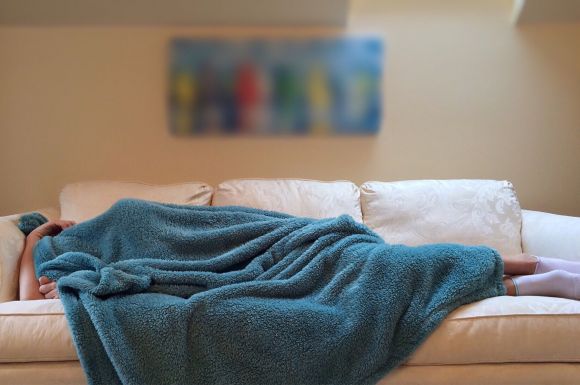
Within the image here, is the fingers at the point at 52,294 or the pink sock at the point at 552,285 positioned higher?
the pink sock at the point at 552,285

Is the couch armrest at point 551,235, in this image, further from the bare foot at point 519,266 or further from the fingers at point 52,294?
the fingers at point 52,294

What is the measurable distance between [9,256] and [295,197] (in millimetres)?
1080

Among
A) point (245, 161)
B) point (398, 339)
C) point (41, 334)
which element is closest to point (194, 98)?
point (245, 161)

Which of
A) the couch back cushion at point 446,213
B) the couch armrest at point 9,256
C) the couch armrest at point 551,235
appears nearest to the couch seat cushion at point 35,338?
the couch armrest at point 9,256

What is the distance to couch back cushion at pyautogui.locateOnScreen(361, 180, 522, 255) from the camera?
1.95m

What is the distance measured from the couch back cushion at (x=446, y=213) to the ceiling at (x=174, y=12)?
889mm

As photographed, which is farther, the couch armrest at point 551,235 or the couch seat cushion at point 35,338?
the couch armrest at point 551,235

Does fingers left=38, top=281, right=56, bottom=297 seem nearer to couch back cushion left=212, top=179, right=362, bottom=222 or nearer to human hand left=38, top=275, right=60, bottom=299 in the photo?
human hand left=38, top=275, right=60, bottom=299

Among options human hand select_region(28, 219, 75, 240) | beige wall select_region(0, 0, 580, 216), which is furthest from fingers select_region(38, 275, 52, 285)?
beige wall select_region(0, 0, 580, 216)

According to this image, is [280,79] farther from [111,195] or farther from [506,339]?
[506,339]

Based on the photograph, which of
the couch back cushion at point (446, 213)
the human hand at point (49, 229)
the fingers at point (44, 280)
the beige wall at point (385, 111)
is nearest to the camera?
the fingers at point (44, 280)

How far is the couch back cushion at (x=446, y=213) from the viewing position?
6.39 ft

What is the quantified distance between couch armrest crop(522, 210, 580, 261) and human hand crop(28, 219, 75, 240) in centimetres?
183

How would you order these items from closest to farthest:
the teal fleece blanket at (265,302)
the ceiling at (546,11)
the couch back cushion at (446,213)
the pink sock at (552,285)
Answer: the teal fleece blanket at (265,302) → the pink sock at (552,285) → the couch back cushion at (446,213) → the ceiling at (546,11)
